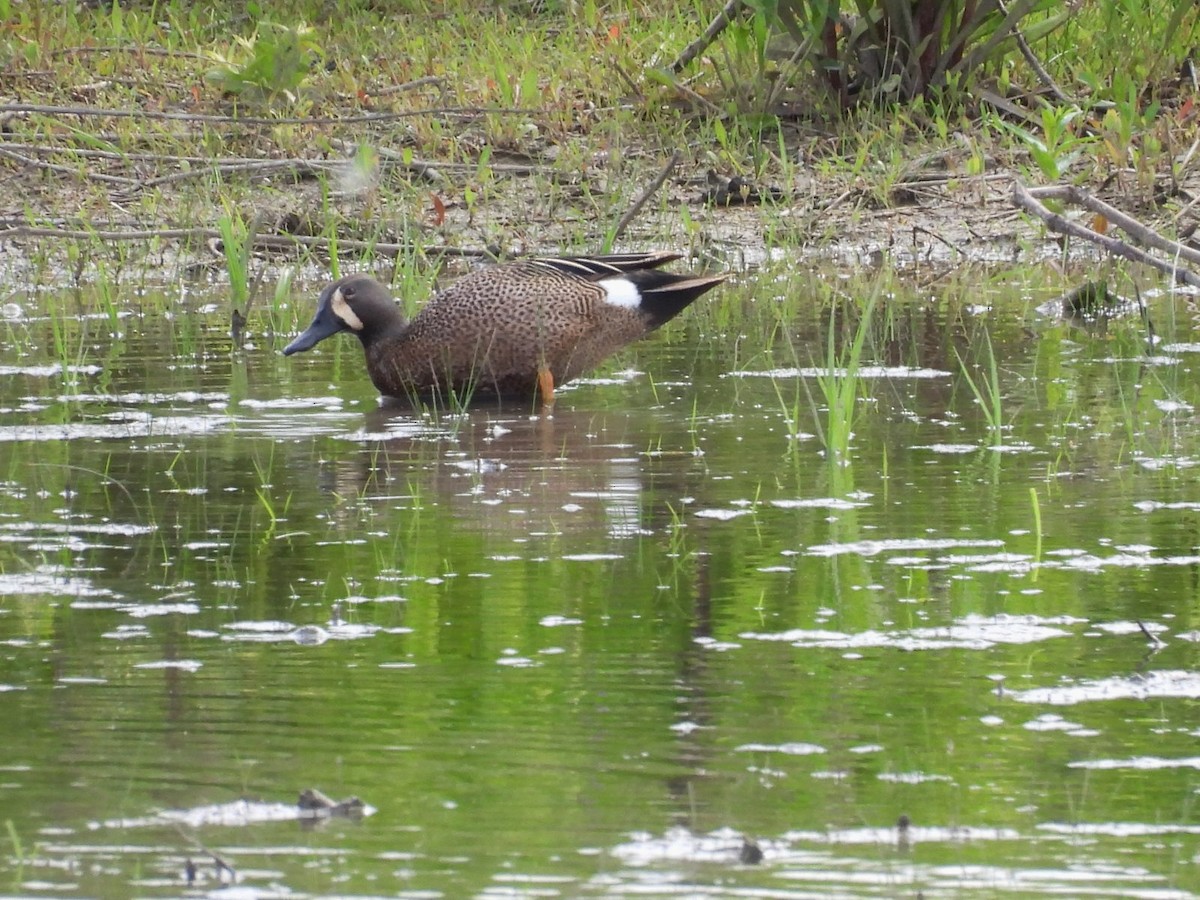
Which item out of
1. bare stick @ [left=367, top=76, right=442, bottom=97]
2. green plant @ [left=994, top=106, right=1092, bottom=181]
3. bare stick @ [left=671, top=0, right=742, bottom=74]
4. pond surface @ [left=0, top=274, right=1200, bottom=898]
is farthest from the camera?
bare stick @ [left=367, top=76, right=442, bottom=97]

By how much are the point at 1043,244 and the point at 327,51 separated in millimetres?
4352

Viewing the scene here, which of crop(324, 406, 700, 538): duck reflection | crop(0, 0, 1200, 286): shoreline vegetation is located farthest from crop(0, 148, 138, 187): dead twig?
crop(324, 406, 700, 538): duck reflection

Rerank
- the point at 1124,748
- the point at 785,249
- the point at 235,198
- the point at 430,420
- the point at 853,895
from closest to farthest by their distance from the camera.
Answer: the point at 853,895 → the point at 1124,748 → the point at 430,420 → the point at 785,249 → the point at 235,198

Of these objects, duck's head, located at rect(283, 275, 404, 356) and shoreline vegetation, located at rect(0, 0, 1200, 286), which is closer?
duck's head, located at rect(283, 275, 404, 356)

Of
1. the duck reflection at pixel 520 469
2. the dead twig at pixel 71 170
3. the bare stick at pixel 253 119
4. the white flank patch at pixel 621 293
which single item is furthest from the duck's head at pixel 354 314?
the dead twig at pixel 71 170

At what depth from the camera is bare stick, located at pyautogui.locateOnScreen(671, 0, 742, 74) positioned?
9.62 metres

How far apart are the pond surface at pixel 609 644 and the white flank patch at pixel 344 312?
1.28 feet

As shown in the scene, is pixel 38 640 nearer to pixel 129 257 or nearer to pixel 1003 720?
pixel 1003 720

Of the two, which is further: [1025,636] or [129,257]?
[129,257]

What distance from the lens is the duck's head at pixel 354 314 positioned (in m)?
6.15

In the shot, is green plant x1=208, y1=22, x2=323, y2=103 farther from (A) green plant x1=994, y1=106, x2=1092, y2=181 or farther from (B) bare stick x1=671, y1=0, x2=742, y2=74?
(A) green plant x1=994, y1=106, x2=1092, y2=181

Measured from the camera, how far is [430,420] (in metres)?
5.68

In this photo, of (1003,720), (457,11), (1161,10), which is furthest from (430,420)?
(457,11)

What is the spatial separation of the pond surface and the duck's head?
39 cm
